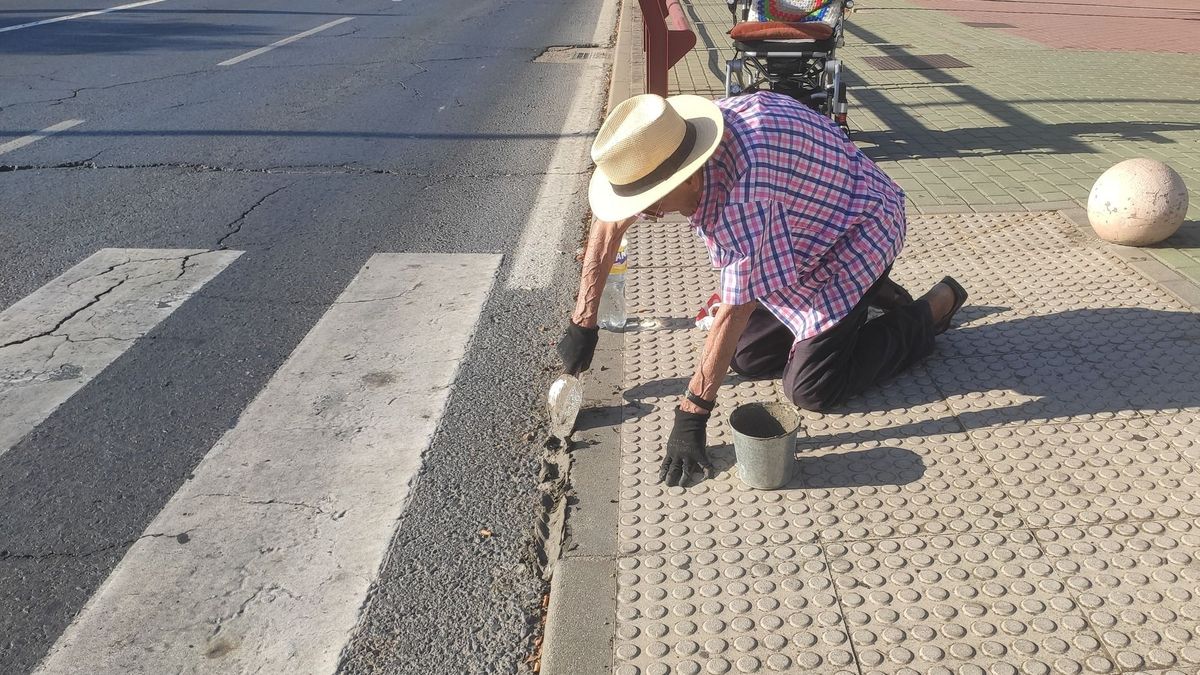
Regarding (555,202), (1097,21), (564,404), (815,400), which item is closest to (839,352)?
(815,400)

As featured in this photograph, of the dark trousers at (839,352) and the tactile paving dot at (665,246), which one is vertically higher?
the dark trousers at (839,352)

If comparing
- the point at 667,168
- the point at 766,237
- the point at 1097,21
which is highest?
the point at 667,168

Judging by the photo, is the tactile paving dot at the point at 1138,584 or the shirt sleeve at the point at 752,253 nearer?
the tactile paving dot at the point at 1138,584

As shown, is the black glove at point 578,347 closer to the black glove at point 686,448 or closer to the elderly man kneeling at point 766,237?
the elderly man kneeling at point 766,237

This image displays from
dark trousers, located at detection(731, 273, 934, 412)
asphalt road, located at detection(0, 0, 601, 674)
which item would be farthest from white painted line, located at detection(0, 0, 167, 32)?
dark trousers, located at detection(731, 273, 934, 412)

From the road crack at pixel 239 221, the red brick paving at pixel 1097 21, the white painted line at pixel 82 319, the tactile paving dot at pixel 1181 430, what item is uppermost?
the white painted line at pixel 82 319

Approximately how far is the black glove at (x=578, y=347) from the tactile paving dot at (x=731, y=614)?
104 centimetres

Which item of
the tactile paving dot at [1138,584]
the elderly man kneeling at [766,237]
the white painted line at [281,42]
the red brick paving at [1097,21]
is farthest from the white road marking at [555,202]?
the red brick paving at [1097,21]

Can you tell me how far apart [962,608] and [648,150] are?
5.04ft

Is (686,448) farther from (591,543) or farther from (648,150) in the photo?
(648,150)

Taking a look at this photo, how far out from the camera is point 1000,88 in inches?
386

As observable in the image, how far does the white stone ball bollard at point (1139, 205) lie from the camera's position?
518cm

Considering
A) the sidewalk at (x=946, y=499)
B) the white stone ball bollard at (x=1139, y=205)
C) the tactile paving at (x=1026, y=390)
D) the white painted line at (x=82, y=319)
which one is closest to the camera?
the sidewalk at (x=946, y=499)

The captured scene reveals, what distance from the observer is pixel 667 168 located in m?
3.15
